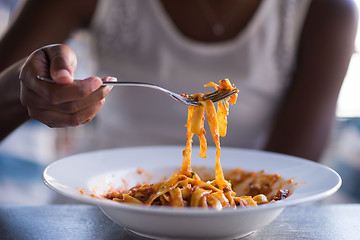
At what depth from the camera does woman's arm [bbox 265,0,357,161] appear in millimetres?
1707

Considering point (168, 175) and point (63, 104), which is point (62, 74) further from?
point (168, 175)

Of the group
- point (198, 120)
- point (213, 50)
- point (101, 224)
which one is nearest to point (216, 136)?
point (198, 120)

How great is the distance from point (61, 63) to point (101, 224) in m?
0.40

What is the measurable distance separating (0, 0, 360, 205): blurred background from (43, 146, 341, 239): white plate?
5.56ft

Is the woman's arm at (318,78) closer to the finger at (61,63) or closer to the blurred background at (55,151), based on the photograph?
the finger at (61,63)

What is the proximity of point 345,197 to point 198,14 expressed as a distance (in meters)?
2.61

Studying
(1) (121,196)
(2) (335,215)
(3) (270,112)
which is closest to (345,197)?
(3) (270,112)

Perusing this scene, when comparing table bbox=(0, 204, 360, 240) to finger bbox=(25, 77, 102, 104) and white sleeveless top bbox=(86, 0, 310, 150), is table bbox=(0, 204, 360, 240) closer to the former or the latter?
finger bbox=(25, 77, 102, 104)

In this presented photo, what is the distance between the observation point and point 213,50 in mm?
1710

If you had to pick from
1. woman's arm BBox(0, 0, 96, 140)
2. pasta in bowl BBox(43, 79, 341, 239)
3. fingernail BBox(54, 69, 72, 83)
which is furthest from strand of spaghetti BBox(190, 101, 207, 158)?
woman's arm BBox(0, 0, 96, 140)

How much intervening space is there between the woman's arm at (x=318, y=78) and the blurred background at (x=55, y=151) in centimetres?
150

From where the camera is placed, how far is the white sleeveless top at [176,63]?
172 cm

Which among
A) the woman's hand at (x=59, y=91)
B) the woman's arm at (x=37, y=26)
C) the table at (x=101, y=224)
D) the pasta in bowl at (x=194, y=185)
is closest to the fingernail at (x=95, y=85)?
the woman's hand at (x=59, y=91)

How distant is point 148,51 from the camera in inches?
69.3
